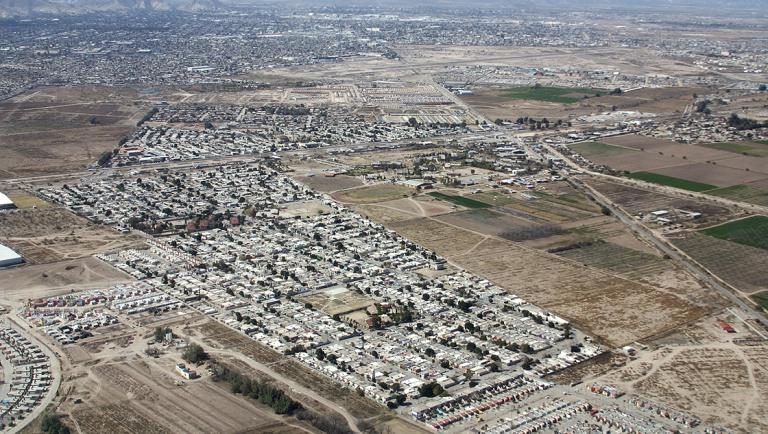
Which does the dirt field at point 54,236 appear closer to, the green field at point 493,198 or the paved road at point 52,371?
the paved road at point 52,371

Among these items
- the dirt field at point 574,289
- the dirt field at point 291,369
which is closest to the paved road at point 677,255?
the dirt field at point 574,289

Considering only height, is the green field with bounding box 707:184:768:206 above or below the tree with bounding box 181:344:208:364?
below

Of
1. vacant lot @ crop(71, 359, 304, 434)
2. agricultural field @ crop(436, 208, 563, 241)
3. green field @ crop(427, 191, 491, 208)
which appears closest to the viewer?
vacant lot @ crop(71, 359, 304, 434)

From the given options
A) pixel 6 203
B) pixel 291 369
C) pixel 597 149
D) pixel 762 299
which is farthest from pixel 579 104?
pixel 291 369

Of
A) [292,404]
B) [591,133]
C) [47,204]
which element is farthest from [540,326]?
[591,133]

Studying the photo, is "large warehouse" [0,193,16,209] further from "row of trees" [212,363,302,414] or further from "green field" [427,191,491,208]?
"row of trees" [212,363,302,414]

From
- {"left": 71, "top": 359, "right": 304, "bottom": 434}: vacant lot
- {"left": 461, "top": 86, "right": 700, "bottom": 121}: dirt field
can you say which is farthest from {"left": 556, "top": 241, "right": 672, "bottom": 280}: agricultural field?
{"left": 461, "top": 86, "right": 700, "bottom": 121}: dirt field
